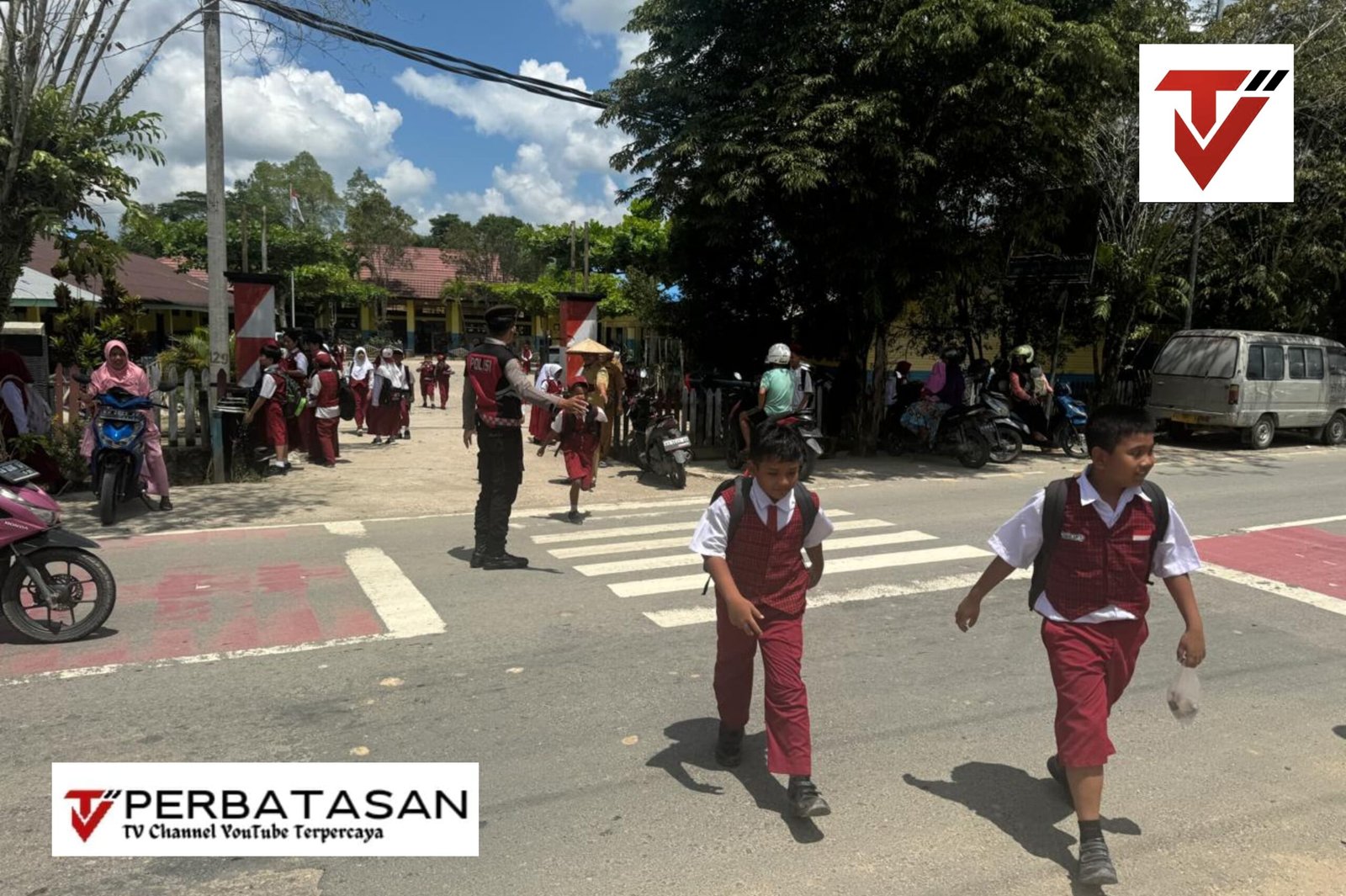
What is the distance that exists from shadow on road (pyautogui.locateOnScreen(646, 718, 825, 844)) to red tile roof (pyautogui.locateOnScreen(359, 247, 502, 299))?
156ft

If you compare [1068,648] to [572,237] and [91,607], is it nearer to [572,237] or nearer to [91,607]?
[91,607]

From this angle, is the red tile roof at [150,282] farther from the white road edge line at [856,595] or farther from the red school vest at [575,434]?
the white road edge line at [856,595]

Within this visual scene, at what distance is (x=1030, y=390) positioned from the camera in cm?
1486

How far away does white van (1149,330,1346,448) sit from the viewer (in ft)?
50.5

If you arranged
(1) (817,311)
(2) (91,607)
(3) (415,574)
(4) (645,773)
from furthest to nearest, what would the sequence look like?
(1) (817,311), (3) (415,574), (2) (91,607), (4) (645,773)

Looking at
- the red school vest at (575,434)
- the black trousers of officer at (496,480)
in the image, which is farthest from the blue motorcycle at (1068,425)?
the black trousers of officer at (496,480)

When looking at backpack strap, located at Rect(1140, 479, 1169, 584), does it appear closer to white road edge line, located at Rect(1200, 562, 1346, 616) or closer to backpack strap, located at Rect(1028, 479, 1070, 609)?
backpack strap, located at Rect(1028, 479, 1070, 609)

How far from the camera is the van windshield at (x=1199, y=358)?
50.4 ft

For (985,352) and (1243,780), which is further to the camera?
(985,352)

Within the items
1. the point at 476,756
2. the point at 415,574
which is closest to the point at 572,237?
the point at 415,574

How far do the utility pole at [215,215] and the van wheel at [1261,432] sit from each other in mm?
15911

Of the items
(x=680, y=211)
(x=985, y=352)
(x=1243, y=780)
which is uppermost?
(x=680, y=211)

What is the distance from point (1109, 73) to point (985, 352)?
9285 millimetres

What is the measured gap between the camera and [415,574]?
6.64 m
